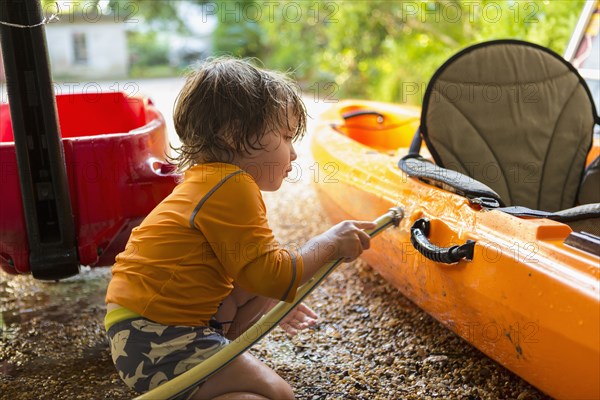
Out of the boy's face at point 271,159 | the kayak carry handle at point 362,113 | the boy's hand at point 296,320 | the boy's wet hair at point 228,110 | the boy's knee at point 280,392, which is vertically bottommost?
the boy's hand at point 296,320

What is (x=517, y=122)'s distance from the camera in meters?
2.07

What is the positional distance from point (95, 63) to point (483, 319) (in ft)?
32.6

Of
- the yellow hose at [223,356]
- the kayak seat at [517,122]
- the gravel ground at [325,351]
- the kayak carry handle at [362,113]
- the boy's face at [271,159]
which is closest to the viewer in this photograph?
the yellow hose at [223,356]

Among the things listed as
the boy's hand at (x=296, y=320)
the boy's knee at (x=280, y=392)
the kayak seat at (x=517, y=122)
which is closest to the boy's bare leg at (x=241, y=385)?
the boy's knee at (x=280, y=392)

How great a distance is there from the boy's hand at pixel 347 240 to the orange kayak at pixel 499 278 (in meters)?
0.32

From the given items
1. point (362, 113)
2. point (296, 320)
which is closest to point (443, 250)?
point (296, 320)

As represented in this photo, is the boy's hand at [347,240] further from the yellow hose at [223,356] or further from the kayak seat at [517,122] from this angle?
the kayak seat at [517,122]

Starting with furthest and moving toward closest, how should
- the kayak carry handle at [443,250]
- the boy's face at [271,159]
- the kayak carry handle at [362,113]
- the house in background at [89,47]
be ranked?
the house in background at [89,47]
the kayak carry handle at [362,113]
the kayak carry handle at [443,250]
the boy's face at [271,159]

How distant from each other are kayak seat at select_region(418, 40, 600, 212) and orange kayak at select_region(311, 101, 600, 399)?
249 mm

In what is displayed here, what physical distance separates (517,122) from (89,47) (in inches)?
382

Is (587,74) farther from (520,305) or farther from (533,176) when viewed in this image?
(520,305)

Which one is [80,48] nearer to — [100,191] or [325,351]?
[100,191]

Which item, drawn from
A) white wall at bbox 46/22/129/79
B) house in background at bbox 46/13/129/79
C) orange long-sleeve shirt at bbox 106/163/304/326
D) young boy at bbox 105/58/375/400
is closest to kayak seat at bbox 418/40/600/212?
young boy at bbox 105/58/375/400

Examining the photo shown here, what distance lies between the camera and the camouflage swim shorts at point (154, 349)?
1.28 meters
